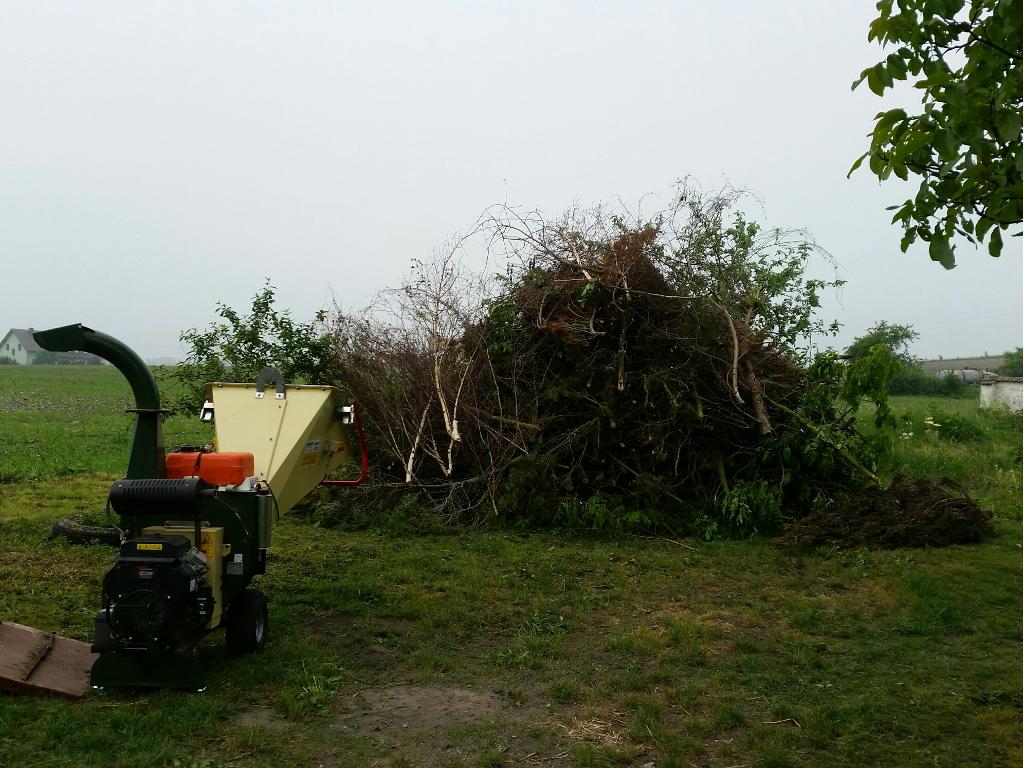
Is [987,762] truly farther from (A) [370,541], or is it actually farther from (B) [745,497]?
(A) [370,541]

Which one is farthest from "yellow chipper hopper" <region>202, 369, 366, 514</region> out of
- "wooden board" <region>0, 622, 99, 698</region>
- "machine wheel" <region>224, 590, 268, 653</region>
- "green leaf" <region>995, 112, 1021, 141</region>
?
"green leaf" <region>995, 112, 1021, 141</region>

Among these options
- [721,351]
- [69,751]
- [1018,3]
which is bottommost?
[69,751]

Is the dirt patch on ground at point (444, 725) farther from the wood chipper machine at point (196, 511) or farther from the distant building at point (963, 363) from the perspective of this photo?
the distant building at point (963, 363)

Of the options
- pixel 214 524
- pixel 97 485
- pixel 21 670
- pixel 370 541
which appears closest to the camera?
pixel 21 670

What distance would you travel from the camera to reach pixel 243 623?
536 centimetres

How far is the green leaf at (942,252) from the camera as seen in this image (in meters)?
3.26

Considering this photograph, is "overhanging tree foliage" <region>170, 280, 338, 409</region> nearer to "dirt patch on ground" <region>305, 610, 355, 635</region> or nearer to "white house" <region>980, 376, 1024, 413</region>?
"dirt patch on ground" <region>305, 610, 355, 635</region>

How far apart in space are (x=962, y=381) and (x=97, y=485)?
28.8m

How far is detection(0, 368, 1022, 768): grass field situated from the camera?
13.7ft

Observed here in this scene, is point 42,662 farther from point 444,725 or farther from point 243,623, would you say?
point 444,725

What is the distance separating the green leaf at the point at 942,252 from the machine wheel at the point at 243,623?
419cm

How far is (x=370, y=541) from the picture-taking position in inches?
355

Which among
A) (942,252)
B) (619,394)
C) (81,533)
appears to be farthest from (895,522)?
(81,533)

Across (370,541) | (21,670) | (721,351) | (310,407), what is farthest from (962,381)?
(21,670)
